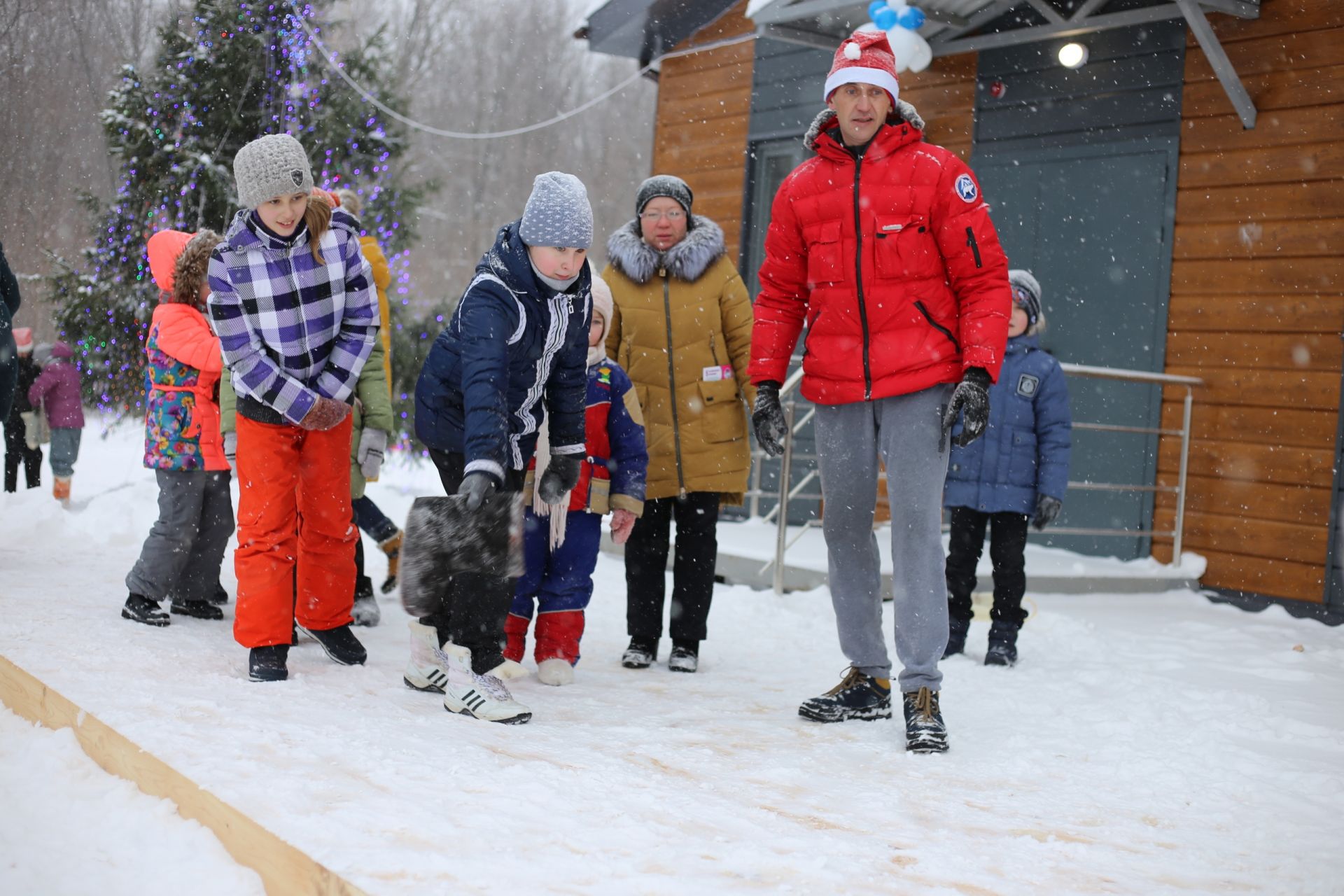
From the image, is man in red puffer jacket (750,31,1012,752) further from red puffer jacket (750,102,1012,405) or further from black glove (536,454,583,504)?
black glove (536,454,583,504)

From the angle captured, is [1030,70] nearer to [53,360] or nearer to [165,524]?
[165,524]

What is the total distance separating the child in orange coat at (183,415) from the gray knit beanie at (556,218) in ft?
5.08

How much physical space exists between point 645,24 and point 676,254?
557 cm

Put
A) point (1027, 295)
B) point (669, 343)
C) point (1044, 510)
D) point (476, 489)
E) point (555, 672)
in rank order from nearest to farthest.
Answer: point (476, 489) < point (555, 672) < point (669, 343) < point (1044, 510) < point (1027, 295)

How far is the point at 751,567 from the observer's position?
577cm

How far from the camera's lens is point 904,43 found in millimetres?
6340

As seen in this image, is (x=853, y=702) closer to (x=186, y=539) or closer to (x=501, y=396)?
(x=501, y=396)

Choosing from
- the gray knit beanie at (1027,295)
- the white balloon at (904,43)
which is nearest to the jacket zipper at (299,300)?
the gray knit beanie at (1027,295)

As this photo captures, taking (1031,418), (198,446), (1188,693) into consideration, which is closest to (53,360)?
(198,446)

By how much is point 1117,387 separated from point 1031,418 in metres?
2.42

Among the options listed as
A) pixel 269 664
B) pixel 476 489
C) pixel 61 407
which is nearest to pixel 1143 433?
pixel 476 489

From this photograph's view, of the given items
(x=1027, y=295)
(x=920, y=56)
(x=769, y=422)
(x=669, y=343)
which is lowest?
(x=769, y=422)

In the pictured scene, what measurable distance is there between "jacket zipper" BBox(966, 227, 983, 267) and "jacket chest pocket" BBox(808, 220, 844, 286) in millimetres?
326

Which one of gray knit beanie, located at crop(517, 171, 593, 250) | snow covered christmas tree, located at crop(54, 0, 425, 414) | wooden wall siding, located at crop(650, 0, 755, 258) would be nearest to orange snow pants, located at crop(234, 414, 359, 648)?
gray knit beanie, located at crop(517, 171, 593, 250)
